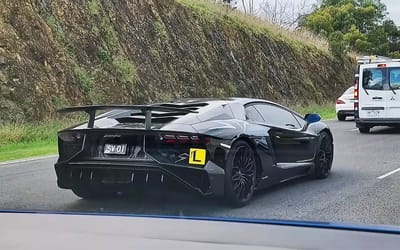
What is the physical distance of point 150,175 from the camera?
1517 mm

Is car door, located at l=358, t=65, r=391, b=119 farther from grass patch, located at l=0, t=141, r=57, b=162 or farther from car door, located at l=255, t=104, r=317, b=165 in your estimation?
grass patch, located at l=0, t=141, r=57, b=162

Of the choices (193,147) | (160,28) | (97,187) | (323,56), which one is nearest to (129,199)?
(97,187)

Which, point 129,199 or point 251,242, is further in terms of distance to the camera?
point 129,199

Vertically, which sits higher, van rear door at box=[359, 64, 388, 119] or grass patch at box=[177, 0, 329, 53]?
grass patch at box=[177, 0, 329, 53]

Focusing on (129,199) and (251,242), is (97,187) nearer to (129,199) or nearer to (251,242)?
(129,199)

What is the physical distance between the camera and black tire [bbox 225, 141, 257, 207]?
1.48 meters

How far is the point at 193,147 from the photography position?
1.49 meters

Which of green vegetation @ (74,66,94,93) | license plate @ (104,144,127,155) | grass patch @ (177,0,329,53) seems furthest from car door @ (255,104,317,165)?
green vegetation @ (74,66,94,93)

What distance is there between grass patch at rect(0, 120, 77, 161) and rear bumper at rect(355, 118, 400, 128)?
76cm

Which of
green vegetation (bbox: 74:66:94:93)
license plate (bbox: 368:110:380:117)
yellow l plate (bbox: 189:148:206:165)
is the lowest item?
yellow l plate (bbox: 189:148:206:165)

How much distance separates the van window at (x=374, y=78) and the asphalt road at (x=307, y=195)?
168 mm

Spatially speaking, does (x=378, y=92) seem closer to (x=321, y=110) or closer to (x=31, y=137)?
(x=321, y=110)

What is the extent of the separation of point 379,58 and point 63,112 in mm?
829

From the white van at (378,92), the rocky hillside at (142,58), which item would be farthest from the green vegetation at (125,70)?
the white van at (378,92)
